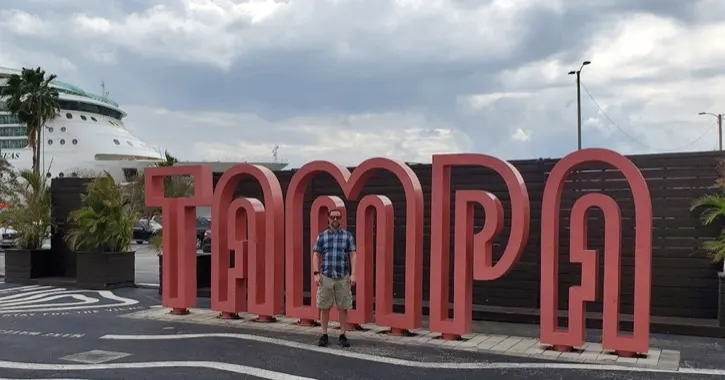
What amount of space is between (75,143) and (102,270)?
54.4 m

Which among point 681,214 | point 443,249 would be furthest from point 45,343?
point 681,214

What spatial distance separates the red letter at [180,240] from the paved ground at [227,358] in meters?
0.69

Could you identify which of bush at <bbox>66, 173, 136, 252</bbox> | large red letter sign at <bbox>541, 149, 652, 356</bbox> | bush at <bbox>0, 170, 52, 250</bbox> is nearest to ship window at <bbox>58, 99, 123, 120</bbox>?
bush at <bbox>0, 170, 52, 250</bbox>

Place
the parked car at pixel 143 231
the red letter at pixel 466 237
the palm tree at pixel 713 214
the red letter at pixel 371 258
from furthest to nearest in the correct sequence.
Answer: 1. the parked car at pixel 143 231
2. the red letter at pixel 371 258
3. the palm tree at pixel 713 214
4. the red letter at pixel 466 237

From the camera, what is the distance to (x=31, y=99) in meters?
39.4

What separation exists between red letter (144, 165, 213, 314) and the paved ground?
2.26 ft

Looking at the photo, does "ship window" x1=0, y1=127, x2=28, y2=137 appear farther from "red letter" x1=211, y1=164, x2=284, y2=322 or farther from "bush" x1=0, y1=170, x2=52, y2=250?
"red letter" x1=211, y1=164, x2=284, y2=322

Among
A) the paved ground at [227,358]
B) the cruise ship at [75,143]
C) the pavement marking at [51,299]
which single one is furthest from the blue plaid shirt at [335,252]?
the cruise ship at [75,143]

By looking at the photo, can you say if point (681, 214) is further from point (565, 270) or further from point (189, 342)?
point (189, 342)

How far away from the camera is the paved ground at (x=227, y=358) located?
659cm

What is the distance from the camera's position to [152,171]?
413 inches

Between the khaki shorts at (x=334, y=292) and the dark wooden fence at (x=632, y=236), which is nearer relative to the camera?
the khaki shorts at (x=334, y=292)

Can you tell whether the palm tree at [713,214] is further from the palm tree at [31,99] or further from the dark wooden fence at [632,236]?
the palm tree at [31,99]

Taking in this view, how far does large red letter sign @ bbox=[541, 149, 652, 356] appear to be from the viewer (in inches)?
285
